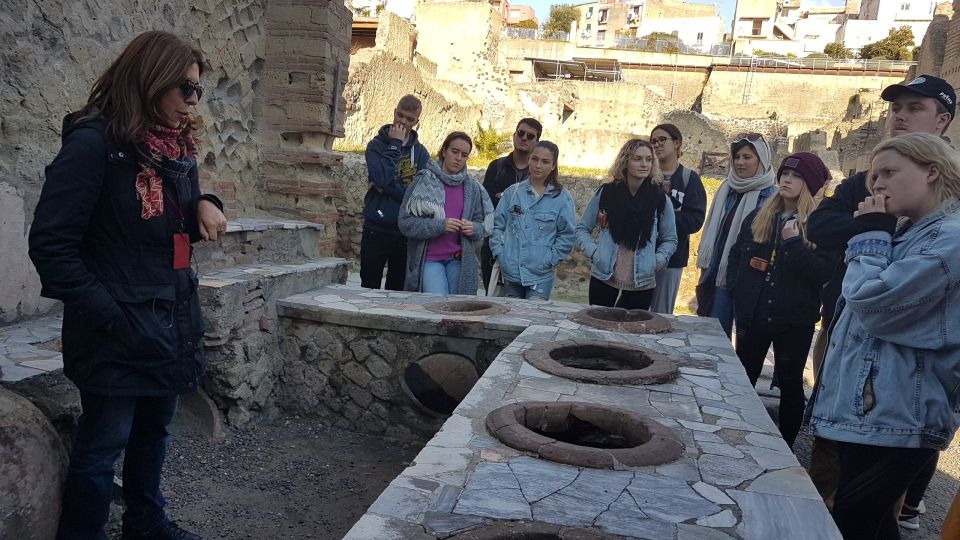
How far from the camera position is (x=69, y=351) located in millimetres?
2504

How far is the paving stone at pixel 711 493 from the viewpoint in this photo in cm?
236

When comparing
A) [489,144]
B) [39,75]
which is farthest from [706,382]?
[489,144]

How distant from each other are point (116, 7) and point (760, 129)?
26792 millimetres

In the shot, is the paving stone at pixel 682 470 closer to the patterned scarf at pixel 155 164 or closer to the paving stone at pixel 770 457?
the paving stone at pixel 770 457

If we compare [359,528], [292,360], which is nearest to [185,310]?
[359,528]

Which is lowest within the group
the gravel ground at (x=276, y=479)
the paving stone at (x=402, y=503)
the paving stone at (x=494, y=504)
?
the gravel ground at (x=276, y=479)

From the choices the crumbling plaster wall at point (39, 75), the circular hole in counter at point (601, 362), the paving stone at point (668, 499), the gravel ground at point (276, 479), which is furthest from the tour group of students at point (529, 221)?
the paving stone at point (668, 499)

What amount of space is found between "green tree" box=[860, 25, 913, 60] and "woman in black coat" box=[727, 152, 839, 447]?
41.9m

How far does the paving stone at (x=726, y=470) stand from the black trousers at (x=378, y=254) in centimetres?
347

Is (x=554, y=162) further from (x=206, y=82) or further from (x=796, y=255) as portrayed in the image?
(x=206, y=82)

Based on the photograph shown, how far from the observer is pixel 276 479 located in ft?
13.4

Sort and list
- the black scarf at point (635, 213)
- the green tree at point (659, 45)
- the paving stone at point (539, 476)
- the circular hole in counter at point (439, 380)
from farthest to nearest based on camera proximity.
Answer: the green tree at point (659, 45) < the black scarf at point (635, 213) < the circular hole in counter at point (439, 380) < the paving stone at point (539, 476)

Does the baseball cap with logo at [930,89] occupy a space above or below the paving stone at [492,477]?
above

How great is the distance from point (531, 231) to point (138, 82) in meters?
3.29
